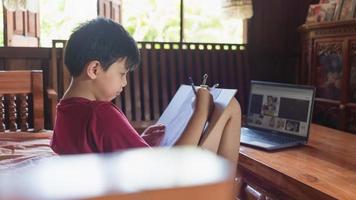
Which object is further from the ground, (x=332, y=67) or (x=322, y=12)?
(x=322, y=12)

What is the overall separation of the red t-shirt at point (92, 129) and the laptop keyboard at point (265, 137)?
2.57ft

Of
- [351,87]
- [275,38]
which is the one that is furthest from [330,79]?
[275,38]

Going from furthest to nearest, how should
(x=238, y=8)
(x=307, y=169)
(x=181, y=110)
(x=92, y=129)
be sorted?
(x=238, y=8) → (x=181, y=110) → (x=307, y=169) → (x=92, y=129)

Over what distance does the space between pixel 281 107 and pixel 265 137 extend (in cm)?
16

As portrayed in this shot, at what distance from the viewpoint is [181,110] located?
1.34 meters

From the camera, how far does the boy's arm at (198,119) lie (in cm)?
93

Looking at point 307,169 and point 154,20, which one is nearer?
point 307,169

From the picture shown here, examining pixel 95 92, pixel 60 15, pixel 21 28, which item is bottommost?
pixel 95 92

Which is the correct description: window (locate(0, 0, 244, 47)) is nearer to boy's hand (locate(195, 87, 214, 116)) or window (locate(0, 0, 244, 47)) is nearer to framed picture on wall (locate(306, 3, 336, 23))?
framed picture on wall (locate(306, 3, 336, 23))

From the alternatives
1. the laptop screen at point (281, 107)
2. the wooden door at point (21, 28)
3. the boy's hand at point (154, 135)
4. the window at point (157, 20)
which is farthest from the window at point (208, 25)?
the boy's hand at point (154, 135)

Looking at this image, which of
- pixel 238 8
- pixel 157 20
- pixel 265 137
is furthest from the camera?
pixel 157 20

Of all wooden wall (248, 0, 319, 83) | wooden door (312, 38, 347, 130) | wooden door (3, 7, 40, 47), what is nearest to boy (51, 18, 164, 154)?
wooden door (3, 7, 40, 47)

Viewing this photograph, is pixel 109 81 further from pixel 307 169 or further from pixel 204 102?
pixel 307 169

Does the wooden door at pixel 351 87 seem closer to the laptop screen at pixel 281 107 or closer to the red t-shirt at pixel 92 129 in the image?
the laptop screen at pixel 281 107
